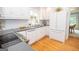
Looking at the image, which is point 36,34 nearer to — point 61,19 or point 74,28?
point 61,19

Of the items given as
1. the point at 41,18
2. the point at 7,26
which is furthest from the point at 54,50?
the point at 7,26

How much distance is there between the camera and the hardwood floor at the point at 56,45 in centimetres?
117

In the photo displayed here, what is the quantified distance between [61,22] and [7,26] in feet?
2.36

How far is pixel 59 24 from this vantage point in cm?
120

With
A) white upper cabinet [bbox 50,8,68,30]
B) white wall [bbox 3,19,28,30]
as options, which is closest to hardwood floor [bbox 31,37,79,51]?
white upper cabinet [bbox 50,8,68,30]

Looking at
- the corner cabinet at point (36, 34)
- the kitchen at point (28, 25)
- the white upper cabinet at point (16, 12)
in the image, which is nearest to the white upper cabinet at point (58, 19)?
the kitchen at point (28, 25)

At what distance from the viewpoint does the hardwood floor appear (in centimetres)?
117

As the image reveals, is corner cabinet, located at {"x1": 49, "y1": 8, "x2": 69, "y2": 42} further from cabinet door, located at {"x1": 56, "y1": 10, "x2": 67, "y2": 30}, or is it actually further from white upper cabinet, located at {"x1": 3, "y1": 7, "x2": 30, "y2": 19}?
white upper cabinet, located at {"x1": 3, "y1": 7, "x2": 30, "y2": 19}

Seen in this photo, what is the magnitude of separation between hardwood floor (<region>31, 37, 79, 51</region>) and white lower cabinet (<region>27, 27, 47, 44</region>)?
60 mm

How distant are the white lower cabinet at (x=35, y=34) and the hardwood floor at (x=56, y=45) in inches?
2.4

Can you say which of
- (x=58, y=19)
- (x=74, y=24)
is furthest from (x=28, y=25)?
(x=74, y=24)

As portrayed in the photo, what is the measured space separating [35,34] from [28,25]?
6.5 inches

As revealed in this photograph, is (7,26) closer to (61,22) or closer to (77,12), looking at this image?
(61,22)
